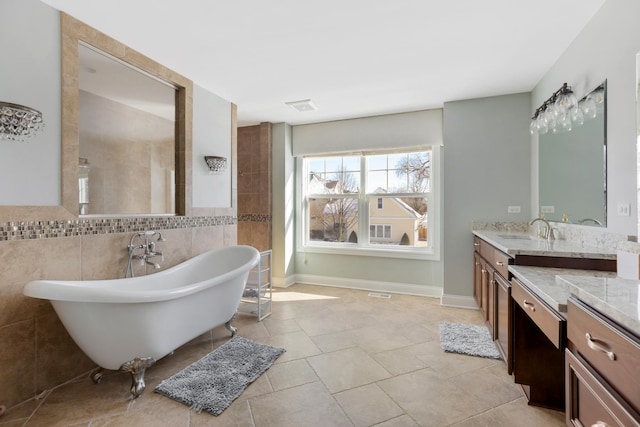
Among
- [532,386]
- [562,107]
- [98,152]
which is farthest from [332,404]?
[562,107]

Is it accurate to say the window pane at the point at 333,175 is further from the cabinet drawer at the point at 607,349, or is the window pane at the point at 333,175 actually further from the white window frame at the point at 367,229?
the cabinet drawer at the point at 607,349

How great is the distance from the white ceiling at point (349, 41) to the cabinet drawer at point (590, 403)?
6.63 feet

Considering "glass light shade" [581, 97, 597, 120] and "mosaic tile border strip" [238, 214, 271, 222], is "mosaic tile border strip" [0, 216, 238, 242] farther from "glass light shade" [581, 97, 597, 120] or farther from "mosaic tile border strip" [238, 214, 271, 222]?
"glass light shade" [581, 97, 597, 120]

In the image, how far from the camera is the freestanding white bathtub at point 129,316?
1.62 m

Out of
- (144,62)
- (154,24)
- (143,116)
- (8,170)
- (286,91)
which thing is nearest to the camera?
(8,170)

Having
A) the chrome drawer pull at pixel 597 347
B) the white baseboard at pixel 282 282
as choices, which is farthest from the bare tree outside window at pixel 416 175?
the chrome drawer pull at pixel 597 347

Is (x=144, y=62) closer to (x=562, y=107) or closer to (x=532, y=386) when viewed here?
(x=562, y=107)

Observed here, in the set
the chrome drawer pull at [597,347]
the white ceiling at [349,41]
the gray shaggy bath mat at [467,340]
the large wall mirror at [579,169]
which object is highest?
the white ceiling at [349,41]

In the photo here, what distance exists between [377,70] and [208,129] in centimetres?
187

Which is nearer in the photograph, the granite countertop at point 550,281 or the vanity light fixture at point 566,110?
the granite countertop at point 550,281

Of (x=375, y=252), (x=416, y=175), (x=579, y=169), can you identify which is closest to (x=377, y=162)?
(x=416, y=175)

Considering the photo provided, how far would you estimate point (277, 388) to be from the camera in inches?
74.1

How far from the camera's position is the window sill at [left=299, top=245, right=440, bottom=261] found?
3874 mm

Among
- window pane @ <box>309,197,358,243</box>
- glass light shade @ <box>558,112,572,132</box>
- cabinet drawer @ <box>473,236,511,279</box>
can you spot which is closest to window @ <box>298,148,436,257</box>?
window pane @ <box>309,197,358,243</box>
